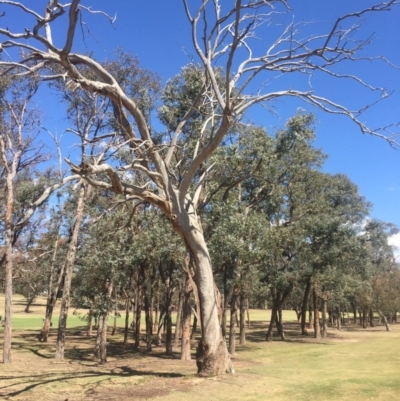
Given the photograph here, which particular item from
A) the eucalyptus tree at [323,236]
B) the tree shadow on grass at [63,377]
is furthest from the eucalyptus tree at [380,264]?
the tree shadow on grass at [63,377]

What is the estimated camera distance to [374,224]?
53438 millimetres

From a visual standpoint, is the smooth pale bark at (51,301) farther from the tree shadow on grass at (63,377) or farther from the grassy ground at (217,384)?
the tree shadow on grass at (63,377)

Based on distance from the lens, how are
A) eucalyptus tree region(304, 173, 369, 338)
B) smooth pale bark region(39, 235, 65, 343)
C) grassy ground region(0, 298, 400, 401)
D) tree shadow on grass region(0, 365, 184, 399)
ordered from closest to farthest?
1. grassy ground region(0, 298, 400, 401)
2. tree shadow on grass region(0, 365, 184, 399)
3. smooth pale bark region(39, 235, 65, 343)
4. eucalyptus tree region(304, 173, 369, 338)

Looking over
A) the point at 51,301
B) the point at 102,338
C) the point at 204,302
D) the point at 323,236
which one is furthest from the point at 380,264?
the point at 204,302

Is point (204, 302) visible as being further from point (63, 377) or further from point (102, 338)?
point (102, 338)

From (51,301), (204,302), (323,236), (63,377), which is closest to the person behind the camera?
(204,302)

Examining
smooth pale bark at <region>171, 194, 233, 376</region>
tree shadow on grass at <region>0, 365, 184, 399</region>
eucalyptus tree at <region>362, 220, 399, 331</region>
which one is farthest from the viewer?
eucalyptus tree at <region>362, 220, 399, 331</region>

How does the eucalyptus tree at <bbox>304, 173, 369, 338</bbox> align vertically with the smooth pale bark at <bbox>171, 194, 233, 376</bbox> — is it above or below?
above

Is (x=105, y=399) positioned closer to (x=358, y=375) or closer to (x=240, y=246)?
(x=358, y=375)

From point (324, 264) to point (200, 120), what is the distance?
16071mm

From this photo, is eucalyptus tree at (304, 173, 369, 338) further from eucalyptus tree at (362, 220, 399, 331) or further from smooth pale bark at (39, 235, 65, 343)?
smooth pale bark at (39, 235, 65, 343)

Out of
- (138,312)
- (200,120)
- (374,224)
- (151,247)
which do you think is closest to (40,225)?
(138,312)

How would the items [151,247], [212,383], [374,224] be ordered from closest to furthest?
[212,383], [151,247], [374,224]

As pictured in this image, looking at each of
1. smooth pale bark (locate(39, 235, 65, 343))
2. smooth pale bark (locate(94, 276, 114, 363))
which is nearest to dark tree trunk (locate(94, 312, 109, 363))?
smooth pale bark (locate(94, 276, 114, 363))
